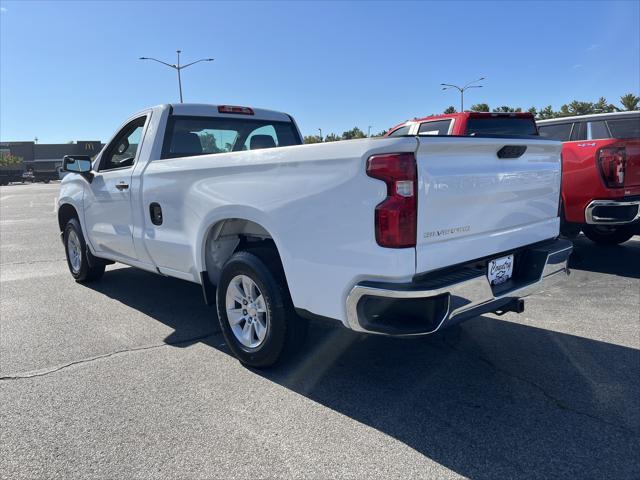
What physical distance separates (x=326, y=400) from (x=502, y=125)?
18.8ft

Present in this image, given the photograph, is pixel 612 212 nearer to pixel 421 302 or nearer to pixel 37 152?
pixel 421 302

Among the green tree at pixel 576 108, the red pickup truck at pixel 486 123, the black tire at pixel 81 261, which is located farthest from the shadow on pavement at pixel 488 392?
the green tree at pixel 576 108

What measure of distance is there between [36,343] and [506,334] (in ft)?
13.4

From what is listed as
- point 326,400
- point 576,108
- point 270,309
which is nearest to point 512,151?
point 270,309

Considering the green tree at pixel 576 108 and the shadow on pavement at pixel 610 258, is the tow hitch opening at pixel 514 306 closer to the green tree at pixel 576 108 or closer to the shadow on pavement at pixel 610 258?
the shadow on pavement at pixel 610 258

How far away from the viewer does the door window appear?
4.95 m

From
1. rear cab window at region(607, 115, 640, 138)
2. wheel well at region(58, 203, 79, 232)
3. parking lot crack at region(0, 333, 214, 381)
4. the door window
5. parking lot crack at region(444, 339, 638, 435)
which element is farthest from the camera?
rear cab window at region(607, 115, 640, 138)

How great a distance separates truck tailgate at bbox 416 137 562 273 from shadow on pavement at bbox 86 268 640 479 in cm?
94

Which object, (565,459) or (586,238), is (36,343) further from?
(586,238)

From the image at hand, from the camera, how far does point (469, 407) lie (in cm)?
308

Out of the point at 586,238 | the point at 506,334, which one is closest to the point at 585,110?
the point at 586,238

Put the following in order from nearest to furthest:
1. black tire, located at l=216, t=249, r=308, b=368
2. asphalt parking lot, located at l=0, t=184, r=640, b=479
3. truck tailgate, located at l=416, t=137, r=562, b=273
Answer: asphalt parking lot, located at l=0, t=184, r=640, b=479, truck tailgate, located at l=416, t=137, r=562, b=273, black tire, located at l=216, t=249, r=308, b=368

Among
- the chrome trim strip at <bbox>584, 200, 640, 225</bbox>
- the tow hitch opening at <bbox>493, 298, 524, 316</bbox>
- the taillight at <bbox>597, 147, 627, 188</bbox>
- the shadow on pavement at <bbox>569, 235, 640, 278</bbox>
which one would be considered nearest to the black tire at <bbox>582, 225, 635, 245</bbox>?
the shadow on pavement at <bbox>569, 235, 640, 278</bbox>

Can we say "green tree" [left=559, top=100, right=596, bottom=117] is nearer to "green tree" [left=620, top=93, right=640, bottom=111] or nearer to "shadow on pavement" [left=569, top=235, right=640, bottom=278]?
"green tree" [left=620, top=93, right=640, bottom=111]
